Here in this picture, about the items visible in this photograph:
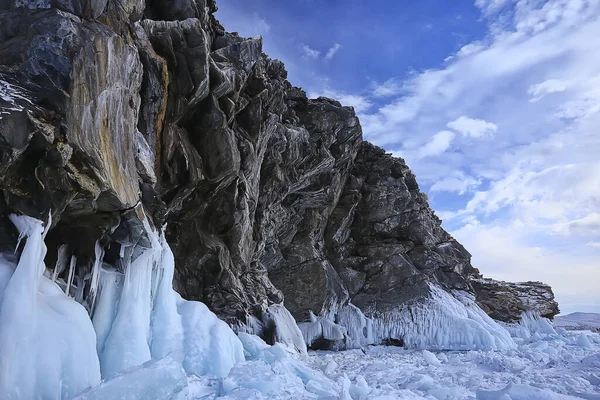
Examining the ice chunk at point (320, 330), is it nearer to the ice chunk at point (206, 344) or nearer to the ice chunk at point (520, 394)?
the ice chunk at point (206, 344)

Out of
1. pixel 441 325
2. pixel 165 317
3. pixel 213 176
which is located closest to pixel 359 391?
pixel 165 317

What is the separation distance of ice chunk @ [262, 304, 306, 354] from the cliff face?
0.16m

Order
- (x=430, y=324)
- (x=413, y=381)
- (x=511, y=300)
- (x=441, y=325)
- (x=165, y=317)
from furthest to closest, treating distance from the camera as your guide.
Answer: (x=511, y=300) < (x=430, y=324) < (x=441, y=325) < (x=413, y=381) < (x=165, y=317)

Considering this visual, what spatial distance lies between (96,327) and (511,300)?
30.8 meters

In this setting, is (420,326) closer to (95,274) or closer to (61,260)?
(95,274)

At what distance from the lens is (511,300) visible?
30609 millimetres

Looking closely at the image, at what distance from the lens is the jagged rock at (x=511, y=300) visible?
98.6ft

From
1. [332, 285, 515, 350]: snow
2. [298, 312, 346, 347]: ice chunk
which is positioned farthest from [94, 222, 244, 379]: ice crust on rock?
[332, 285, 515, 350]: snow

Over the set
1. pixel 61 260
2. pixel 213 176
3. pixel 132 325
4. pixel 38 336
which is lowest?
pixel 38 336

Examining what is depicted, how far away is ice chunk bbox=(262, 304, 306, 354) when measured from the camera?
1750 cm

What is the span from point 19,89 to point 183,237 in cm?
1109

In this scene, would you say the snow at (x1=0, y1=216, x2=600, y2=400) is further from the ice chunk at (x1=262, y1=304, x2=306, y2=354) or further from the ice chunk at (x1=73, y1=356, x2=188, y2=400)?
the ice chunk at (x1=262, y1=304, x2=306, y2=354)

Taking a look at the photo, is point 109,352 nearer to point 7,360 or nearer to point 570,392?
point 7,360

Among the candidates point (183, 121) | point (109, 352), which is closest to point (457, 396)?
point (109, 352)
